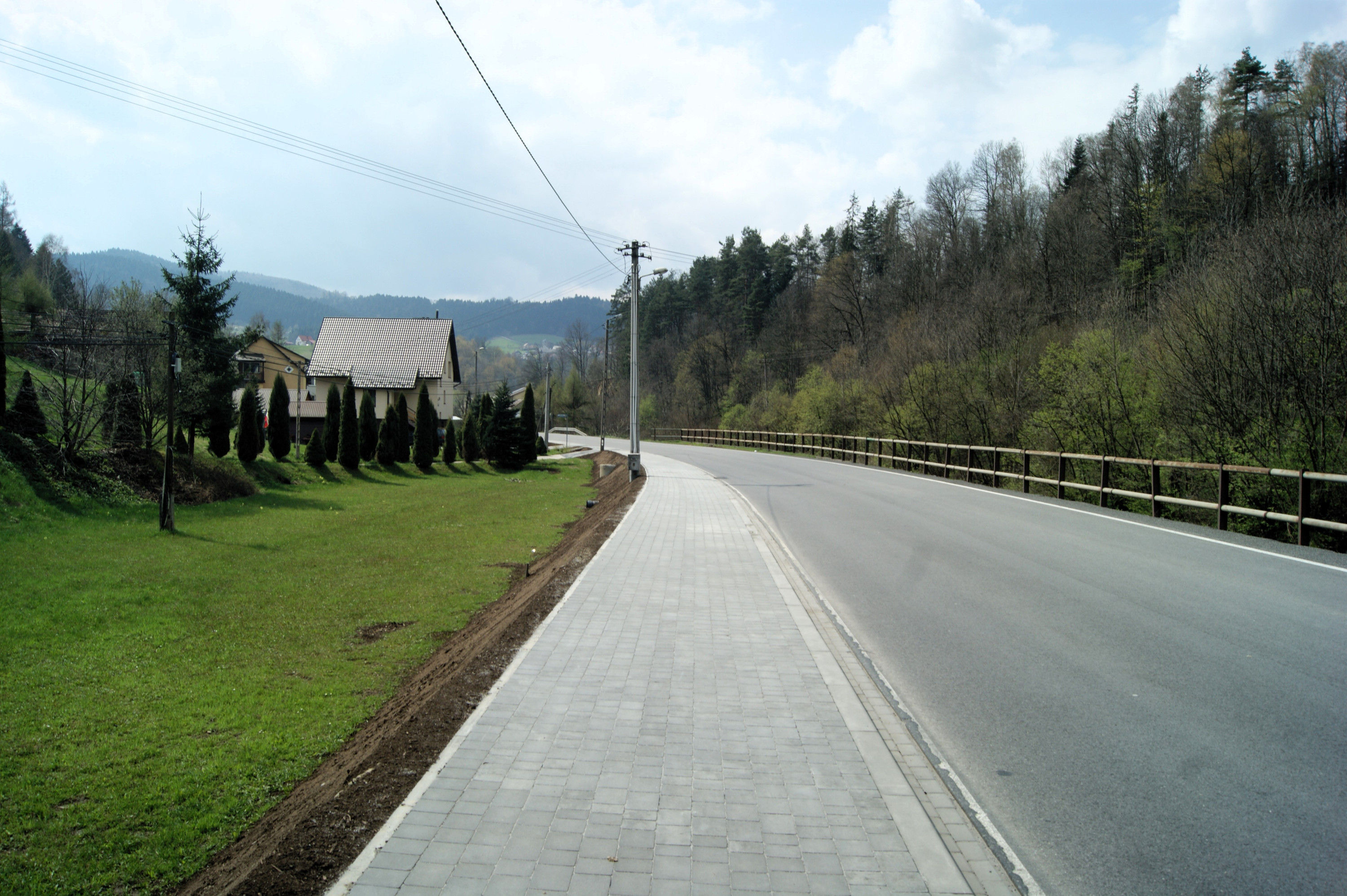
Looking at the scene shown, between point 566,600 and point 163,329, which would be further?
point 163,329

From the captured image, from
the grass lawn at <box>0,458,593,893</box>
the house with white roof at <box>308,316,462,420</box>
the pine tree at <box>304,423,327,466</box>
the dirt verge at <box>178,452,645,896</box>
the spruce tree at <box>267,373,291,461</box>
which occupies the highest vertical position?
the house with white roof at <box>308,316,462,420</box>

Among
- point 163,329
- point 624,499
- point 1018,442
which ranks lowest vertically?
point 624,499

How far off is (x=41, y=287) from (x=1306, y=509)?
5692cm

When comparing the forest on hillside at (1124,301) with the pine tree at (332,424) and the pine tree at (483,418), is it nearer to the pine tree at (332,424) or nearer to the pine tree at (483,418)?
the pine tree at (483,418)

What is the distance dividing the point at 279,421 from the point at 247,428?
296 cm

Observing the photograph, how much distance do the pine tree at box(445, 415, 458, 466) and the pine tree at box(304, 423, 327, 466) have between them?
7524 mm

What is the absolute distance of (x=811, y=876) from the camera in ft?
9.65

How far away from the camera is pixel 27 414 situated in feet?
58.6

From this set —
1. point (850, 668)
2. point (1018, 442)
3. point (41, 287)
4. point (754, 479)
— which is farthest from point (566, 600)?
point (41, 287)

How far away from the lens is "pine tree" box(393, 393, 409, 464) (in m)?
35.2

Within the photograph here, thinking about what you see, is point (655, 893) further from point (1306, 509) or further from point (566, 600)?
point (1306, 509)

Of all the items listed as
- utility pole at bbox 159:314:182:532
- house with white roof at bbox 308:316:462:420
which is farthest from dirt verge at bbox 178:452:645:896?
house with white roof at bbox 308:316:462:420

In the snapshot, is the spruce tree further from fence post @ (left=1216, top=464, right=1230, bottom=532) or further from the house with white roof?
fence post @ (left=1216, top=464, right=1230, bottom=532)

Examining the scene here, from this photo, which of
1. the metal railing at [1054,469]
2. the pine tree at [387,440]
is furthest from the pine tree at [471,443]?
the metal railing at [1054,469]
